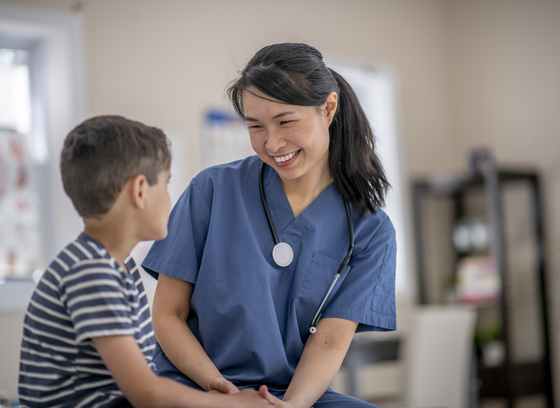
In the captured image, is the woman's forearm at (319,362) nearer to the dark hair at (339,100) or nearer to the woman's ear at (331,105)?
the dark hair at (339,100)

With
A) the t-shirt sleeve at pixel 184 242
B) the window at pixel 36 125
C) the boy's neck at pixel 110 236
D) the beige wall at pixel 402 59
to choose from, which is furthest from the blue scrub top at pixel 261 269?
the window at pixel 36 125

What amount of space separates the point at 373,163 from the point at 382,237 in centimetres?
18

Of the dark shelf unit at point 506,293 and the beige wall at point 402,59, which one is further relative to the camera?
the dark shelf unit at point 506,293

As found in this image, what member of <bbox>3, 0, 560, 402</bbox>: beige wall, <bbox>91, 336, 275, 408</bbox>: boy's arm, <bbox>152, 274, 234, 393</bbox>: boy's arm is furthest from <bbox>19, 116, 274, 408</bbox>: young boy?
<bbox>3, 0, 560, 402</bbox>: beige wall

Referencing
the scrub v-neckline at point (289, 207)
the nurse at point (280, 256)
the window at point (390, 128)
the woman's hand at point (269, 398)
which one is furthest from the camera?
the window at point (390, 128)

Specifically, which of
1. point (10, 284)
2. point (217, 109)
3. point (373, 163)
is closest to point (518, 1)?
point (217, 109)

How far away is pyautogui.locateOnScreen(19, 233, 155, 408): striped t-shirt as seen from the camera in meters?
0.80

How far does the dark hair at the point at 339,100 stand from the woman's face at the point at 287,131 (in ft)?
0.06

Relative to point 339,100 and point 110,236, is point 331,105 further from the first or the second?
point 110,236

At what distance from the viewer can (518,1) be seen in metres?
4.34

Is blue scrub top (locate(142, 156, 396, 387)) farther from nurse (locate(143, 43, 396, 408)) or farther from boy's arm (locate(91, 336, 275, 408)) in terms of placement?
boy's arm (locate(91, 336, 275, 408))

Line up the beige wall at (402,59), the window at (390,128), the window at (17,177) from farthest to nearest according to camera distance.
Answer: the window at (390,128) < the beige wall at (402,59) < the window at (17,177)

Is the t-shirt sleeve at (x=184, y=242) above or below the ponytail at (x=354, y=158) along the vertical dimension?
below

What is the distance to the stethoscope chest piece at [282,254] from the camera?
3.80 feet
